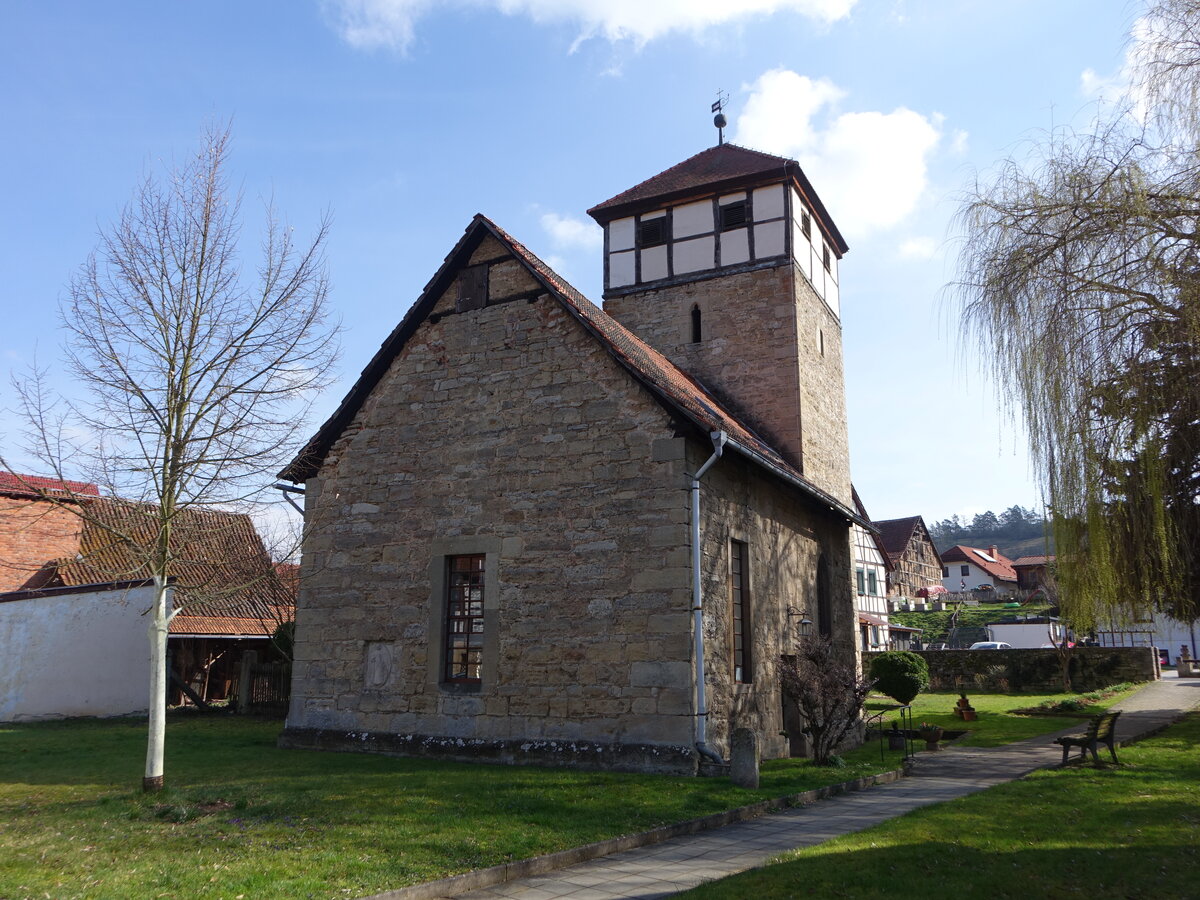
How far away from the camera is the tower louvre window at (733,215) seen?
Result: 62.6ft

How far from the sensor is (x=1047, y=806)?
9180 mm

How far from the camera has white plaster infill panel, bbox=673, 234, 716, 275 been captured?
1917cm

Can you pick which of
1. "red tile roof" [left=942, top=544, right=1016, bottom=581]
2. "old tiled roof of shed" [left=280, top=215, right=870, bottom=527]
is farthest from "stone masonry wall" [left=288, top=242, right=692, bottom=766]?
"red tile roof" [left=942, top=544, right=1016, bottom=581]

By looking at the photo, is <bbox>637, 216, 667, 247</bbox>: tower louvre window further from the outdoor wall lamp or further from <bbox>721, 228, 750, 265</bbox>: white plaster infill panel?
the outdoor wall lamp

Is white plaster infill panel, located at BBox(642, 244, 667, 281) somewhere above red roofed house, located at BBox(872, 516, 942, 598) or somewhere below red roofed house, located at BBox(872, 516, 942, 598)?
above

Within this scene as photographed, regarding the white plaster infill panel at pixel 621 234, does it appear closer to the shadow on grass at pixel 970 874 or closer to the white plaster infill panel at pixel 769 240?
the white plaster infill panel at pixel 769 240

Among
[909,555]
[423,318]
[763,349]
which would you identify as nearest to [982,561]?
[909,555]

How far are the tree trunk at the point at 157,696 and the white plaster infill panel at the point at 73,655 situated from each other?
12348 millimetres

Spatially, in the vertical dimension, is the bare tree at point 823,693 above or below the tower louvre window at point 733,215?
below

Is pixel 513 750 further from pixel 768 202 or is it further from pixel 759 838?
pixel 768 202

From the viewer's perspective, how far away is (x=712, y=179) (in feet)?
62.9

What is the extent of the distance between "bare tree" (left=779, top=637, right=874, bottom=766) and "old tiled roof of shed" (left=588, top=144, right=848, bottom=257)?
34.7 feet

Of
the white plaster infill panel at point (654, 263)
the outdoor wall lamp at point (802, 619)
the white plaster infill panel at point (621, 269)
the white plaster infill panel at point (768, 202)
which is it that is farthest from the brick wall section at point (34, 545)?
the white plaster infill panel at point (768, 202)

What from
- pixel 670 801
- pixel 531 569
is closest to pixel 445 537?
pixel 531 569
